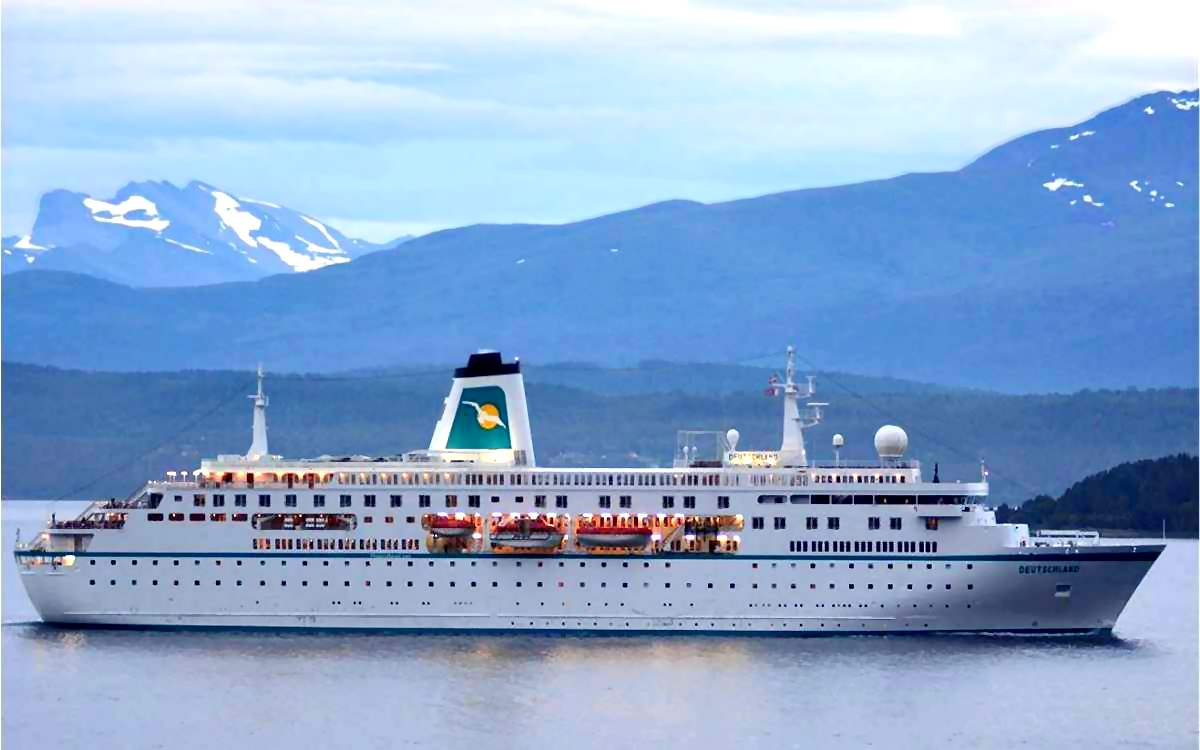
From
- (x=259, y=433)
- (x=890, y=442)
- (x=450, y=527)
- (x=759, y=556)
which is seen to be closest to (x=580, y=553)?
(x=450, y=527)

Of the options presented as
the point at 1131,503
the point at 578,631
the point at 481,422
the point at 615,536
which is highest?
the point at 481,422

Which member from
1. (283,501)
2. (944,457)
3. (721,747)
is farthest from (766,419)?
(721,747)

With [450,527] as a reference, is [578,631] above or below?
below

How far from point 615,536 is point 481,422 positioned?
4.80 metres

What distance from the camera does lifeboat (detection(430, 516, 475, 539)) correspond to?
195 ft

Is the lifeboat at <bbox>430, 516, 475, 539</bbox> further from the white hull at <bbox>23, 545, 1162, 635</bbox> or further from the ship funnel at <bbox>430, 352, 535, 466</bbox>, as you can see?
the ship funnel at <bbox>430, 352, 535, 466</bbox>

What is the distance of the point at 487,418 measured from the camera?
61.5 meters

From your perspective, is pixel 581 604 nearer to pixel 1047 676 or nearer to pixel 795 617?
pixel 795 617

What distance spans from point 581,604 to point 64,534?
39.3 ft

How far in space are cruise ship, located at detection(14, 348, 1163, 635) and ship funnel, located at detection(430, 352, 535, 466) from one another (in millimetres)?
797

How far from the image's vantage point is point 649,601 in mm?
58812

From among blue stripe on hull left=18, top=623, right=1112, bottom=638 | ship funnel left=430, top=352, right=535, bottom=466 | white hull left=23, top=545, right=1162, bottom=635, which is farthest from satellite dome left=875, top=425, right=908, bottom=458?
ship funnel left=430, top=352, right=535, bottom=466

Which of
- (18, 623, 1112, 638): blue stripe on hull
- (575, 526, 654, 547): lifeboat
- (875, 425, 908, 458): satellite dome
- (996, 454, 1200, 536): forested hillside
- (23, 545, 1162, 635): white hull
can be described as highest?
(875, 425, 908, 458): satellite dome

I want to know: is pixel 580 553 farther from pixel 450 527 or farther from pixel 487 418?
pixel 487 418
